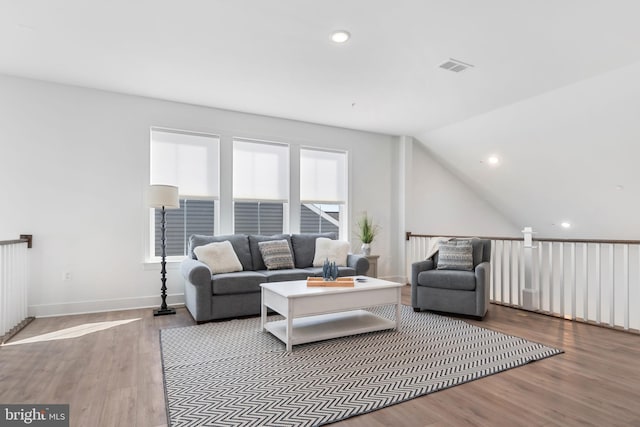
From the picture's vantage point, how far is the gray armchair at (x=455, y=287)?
153 inches

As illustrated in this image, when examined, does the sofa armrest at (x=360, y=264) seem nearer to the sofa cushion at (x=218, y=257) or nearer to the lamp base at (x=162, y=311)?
the sofa cushion at (x=218, y=257)

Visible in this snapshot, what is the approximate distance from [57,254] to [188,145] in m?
2.01

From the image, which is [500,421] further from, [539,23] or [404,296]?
[404,296]

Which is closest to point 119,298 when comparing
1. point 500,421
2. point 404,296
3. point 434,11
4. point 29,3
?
point 29,3

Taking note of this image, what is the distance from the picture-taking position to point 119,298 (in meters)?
4.39

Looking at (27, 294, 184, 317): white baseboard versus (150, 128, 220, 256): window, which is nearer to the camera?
(27, 294, 184, 317): white baseboard

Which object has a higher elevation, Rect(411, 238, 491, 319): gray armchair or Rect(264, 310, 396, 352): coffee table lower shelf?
Rect(411, 238, 491, 319): gray armchair

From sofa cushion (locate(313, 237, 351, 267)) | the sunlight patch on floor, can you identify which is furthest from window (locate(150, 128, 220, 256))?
sofa cushion (locate(313, 237, 351, 267))

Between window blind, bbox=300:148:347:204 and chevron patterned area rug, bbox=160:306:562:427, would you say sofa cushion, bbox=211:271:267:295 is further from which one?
window blind, bbox=300:148:347:204

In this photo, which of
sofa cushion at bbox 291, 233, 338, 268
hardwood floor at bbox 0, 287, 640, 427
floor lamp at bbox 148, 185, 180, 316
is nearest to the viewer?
hardwood floor at bbox 0, 287, 640, 427

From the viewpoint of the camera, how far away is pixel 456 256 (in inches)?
168

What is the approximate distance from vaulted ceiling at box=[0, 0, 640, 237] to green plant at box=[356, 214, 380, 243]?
1.62m

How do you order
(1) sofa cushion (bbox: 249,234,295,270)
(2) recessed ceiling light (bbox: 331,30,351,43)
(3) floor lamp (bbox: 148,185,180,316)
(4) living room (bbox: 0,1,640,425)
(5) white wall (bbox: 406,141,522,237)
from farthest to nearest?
(5) white wall (bbox: 406,141,522,237) < (1) sofa cushion (bbox: 249,234,295,270) < (3) floor lamp (bbox: 148,185,180,316) < (2) recessed ceiling light (bbox: 331,30,351,43) < (4) living room (bbox: 0,1,640,425)

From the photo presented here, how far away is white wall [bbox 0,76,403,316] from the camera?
3980 mm
